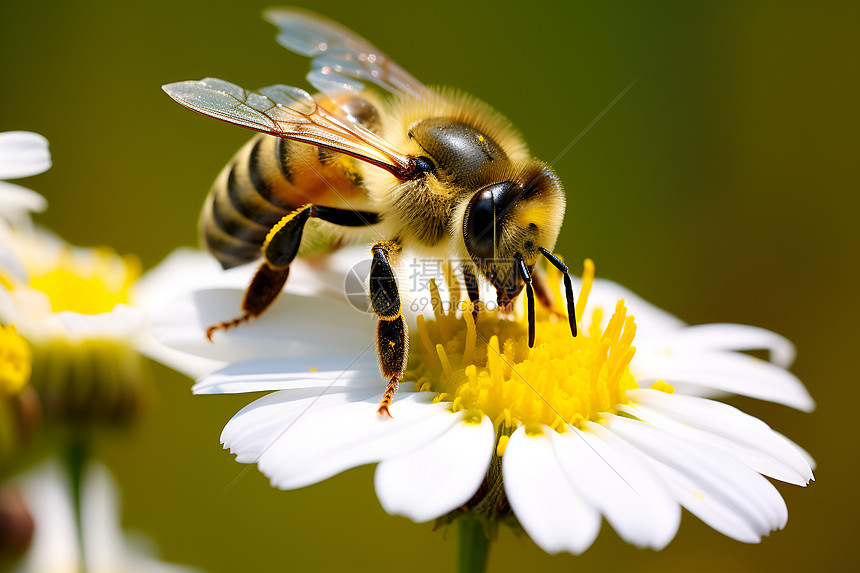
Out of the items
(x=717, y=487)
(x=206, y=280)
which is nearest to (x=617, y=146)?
(x=206, y=280)

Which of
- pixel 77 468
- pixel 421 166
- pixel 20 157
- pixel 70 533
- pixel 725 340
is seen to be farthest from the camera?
pixel 70 533

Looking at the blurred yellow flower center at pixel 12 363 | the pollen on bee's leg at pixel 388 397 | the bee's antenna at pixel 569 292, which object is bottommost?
the blurred yellow flower center at pixel 12 363

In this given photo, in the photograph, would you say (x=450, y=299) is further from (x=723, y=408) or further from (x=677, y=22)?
(x=677, y=22)

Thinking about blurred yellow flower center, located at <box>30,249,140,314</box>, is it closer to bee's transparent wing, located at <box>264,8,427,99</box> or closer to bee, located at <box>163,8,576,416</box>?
bee, located at <box>163,8,576,416</box>

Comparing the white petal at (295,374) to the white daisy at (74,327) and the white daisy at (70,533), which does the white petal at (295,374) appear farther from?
the white daisy at (70,533)

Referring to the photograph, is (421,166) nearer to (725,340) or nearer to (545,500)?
(545,500)

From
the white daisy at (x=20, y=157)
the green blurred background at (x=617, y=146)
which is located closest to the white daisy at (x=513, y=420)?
the white daisy at (x=20, y=157)
